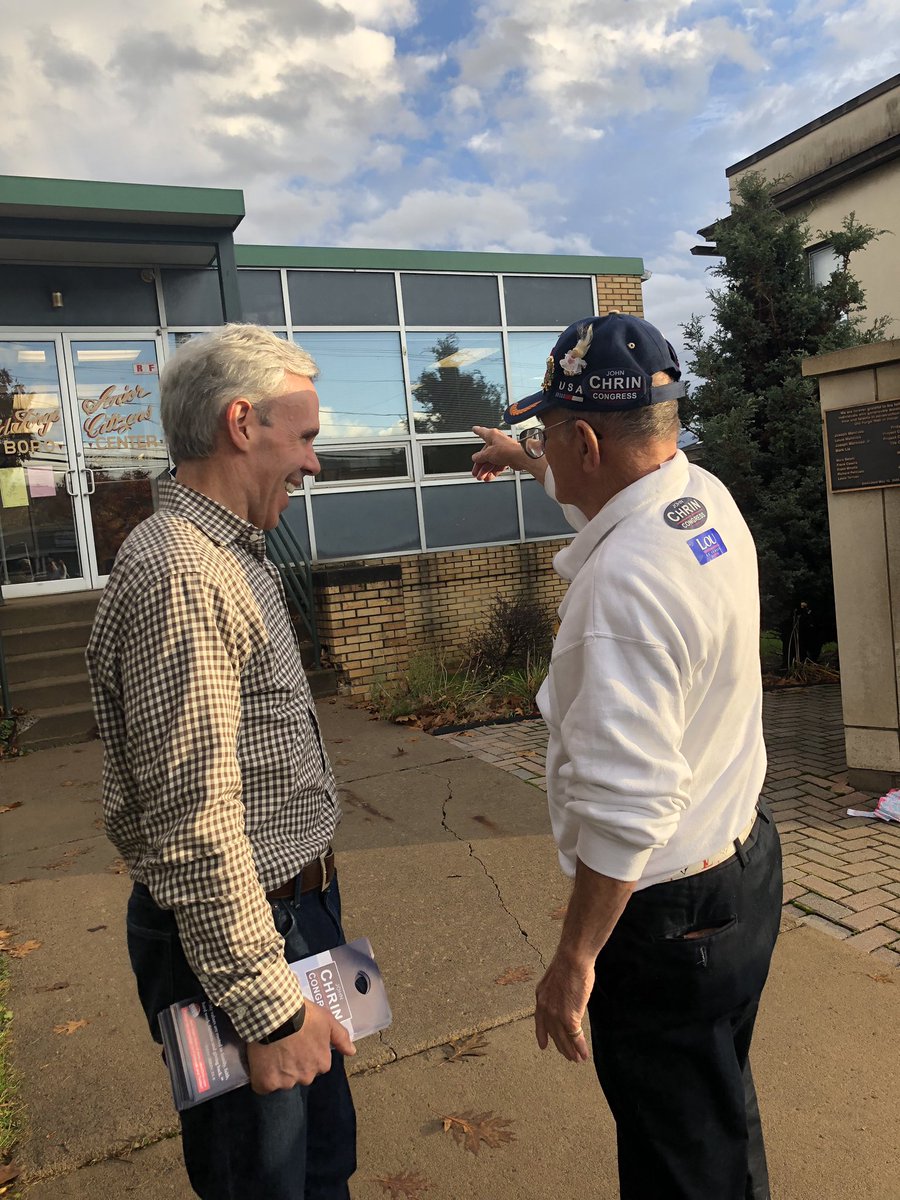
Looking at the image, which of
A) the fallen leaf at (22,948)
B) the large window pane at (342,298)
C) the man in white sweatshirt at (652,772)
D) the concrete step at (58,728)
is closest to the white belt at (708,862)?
the man in white sweatshirt at (652,772)

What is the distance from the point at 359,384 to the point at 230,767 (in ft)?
32.6

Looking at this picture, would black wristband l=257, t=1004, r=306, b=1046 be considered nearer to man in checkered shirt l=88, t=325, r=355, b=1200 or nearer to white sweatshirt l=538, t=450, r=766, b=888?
man in checkered shirt l=88, t=325, r=355, b=1200

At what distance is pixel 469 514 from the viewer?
37.7 ft

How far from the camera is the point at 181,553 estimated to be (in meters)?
1.47

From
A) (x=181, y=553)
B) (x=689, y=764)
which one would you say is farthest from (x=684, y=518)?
(x=181, y=553)

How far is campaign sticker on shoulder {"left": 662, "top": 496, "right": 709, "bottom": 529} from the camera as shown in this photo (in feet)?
5.17

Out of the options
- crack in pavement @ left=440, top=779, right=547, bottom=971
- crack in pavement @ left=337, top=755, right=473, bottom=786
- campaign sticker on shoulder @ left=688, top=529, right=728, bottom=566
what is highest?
campaign sticker on shoulder @ left=688, top=529, right=728, bottom=566

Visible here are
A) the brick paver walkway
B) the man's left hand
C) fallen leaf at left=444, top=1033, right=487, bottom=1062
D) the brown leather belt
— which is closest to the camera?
the man's left hand

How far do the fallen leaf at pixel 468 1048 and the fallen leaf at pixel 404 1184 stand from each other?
51 cm

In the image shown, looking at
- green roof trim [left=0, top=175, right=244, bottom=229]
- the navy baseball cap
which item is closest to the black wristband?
the navy baseball cap

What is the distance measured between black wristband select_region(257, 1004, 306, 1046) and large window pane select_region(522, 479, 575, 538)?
10530mm

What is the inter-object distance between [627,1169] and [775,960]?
198 centimetres

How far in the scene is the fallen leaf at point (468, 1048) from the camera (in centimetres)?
293

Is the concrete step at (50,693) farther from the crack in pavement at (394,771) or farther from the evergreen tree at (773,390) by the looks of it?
the evergreen tree at (773,390)
